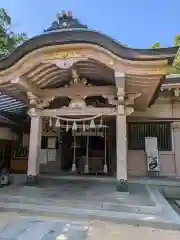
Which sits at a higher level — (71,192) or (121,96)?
(121,96)

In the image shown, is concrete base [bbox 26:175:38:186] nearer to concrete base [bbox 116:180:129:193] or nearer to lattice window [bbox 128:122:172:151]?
concrete base [bbox 116:180:129:193]

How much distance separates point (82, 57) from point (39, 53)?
1037mm

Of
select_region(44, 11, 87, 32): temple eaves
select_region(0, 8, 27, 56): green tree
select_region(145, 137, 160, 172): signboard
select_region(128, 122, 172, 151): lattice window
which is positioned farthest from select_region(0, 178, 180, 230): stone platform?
select_region(0, 8, 27, 56): green tree

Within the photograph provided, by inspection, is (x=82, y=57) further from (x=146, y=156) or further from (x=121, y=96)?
(x=146, y=156)

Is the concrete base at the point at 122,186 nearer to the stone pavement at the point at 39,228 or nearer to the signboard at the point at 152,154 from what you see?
the stone pavement at the point at 39,228

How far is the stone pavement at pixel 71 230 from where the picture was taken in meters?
2.95

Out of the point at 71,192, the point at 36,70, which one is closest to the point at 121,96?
the point at 36,70

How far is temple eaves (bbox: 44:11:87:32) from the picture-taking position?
200 inches

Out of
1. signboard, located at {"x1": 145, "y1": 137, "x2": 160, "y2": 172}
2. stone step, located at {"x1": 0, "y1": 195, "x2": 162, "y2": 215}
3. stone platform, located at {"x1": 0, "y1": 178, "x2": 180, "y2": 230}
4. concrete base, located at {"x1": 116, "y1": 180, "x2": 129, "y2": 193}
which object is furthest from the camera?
signboard, located at {"x1": 145, "y1": 137, "x2": 160, "y2": 172}

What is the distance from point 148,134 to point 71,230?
539 centimetres

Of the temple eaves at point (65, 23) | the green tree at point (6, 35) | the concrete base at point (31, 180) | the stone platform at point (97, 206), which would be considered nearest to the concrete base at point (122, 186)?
the stone platform at point (97, 206)

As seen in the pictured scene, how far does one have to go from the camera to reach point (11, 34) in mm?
18516

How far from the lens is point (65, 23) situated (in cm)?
517

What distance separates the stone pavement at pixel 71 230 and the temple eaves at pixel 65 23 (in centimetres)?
429
